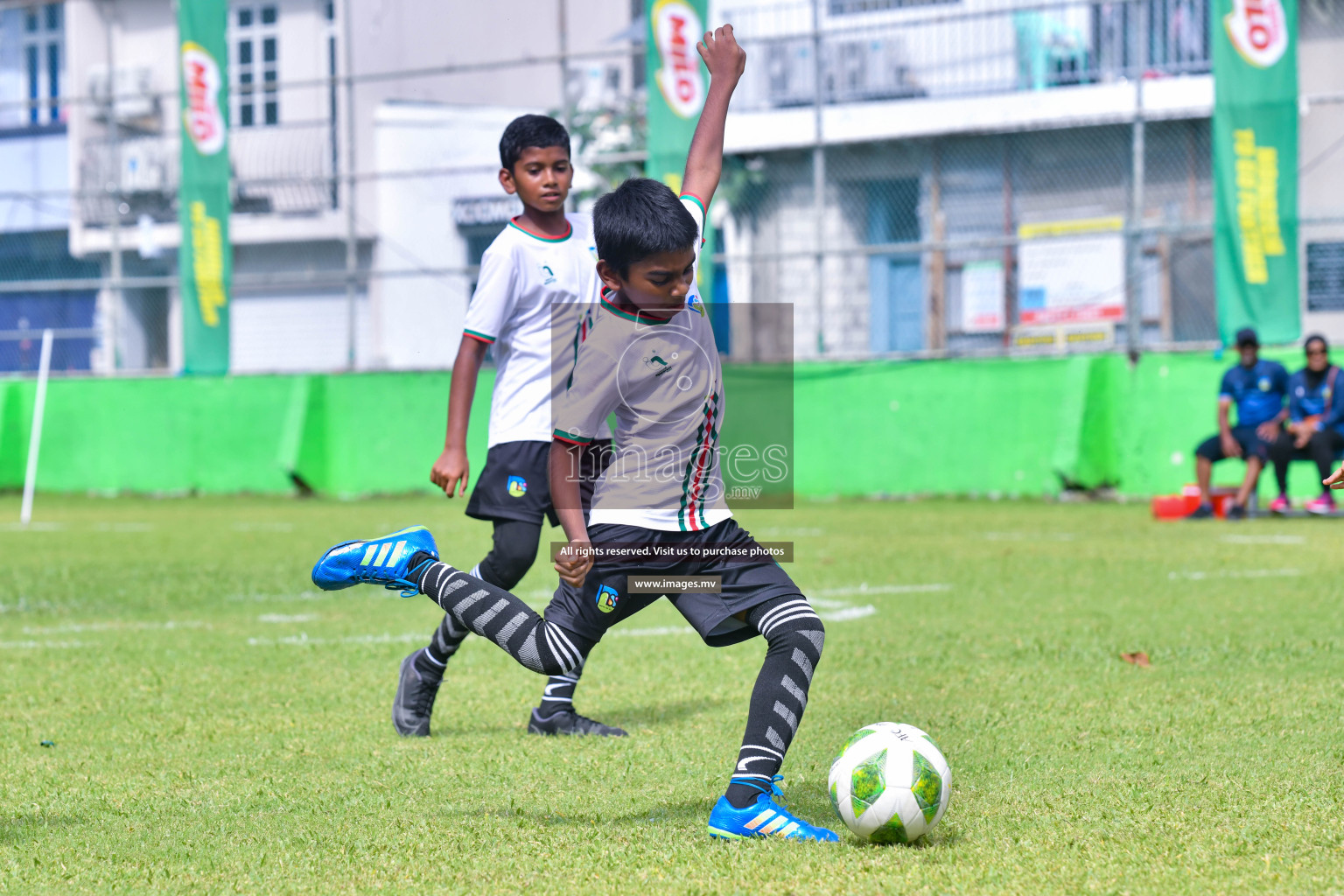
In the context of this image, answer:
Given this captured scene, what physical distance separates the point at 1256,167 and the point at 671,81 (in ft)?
19.2

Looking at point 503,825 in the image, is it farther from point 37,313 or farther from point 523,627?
point 37,313

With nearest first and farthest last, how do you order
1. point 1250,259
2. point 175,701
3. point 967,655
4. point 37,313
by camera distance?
point 175,701 < point 967,655 < point 1250,259 < point 37,313

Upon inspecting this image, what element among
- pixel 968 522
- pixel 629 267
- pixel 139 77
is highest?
pixel 139 77

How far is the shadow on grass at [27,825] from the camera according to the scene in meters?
3.40

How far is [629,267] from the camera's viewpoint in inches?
136

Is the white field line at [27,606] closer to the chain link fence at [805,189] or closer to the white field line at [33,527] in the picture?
the white field line at [33,527]

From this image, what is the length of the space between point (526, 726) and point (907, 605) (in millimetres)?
3045

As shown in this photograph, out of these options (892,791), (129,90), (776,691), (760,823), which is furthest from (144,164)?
(892,791)

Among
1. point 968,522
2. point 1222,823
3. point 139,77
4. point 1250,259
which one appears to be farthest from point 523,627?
point 139,77

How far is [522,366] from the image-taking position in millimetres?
4879

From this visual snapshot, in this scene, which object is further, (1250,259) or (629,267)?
(1250,259)

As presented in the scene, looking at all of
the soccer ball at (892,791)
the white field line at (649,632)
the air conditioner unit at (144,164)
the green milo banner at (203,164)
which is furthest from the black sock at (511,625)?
the air conditioner unit at (144,164)

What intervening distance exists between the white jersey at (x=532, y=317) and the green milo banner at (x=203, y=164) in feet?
45.6

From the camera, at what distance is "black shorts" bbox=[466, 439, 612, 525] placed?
4.70 meters
